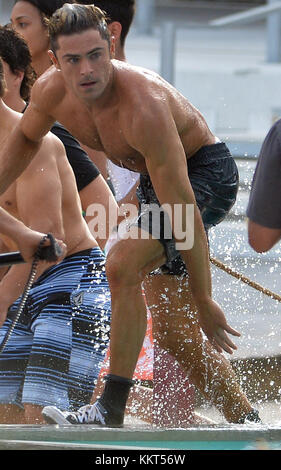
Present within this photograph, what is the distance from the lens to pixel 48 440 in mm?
3404

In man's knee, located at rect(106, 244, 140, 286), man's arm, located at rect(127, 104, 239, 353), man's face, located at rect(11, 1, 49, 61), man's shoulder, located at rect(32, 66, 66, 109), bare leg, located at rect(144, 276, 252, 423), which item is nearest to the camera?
man's arm, located at rect(127, 104, 239, 353)

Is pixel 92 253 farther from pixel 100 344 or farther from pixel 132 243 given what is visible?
pixel 132 243

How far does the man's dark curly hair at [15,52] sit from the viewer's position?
4.81m

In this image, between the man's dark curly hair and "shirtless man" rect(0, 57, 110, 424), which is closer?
"shirtless man" rect(0, 57, 110, 424)

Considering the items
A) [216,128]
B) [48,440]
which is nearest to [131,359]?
[48,440]

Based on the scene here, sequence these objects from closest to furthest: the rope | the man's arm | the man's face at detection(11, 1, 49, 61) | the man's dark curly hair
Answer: the man's arm → the man's dark curly hair → the rope → the man's face at detection(11, 1, 49, 61)

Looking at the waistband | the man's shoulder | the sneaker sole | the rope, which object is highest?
the man's shoulder

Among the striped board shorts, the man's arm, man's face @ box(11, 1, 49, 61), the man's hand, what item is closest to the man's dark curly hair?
man's face @ box(11, 1, 49, 61)

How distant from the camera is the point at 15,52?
190 inches

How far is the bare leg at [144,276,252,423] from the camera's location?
4383 mm

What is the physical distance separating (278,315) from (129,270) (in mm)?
3437

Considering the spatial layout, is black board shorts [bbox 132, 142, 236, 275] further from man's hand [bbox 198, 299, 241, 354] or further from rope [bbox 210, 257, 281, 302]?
rope [bbox 210, 257, 281, 302]

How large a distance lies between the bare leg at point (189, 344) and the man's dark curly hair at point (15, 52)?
3.64ft

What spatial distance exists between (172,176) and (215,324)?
530 mm
